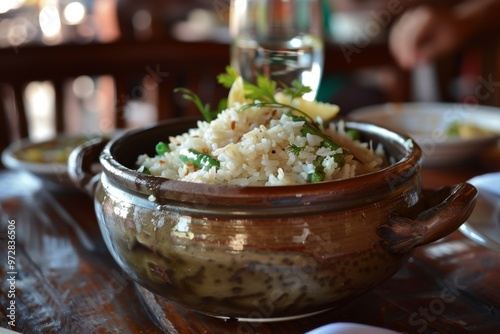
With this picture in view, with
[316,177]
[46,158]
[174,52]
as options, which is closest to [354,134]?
[316,177]

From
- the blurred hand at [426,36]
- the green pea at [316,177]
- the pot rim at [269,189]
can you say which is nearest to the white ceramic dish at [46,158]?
the pot rim at [269,189]

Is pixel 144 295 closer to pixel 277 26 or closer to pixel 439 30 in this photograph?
pixel 277 26

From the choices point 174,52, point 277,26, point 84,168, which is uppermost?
point 277,26

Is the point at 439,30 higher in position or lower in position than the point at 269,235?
lower

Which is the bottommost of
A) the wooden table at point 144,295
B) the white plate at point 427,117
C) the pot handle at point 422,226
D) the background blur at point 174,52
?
the background blur at point 174,52

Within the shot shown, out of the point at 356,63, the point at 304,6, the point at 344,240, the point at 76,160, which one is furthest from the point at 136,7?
the point at 344,240

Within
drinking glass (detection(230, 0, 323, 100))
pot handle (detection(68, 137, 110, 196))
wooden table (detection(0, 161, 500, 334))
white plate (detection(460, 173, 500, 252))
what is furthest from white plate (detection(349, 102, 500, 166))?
pot handle (detection(68, 137, 110, 196))

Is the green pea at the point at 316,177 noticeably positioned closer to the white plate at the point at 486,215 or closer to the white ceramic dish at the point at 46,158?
the white plate at the point at 486,215
